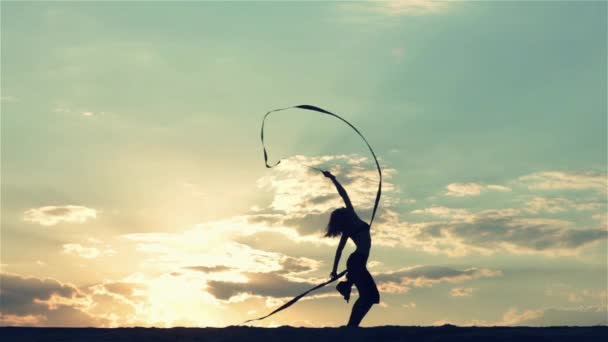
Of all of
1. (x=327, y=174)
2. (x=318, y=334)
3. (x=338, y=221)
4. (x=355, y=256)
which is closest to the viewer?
(x=318, y=334)

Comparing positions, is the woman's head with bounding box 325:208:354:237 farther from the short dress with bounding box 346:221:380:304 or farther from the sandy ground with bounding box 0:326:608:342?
the sandy ground with bounding box 0:326:608:342

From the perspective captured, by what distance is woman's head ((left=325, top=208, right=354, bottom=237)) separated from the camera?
557 inches

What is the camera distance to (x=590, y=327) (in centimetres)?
1185

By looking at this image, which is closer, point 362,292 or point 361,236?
point 361,236

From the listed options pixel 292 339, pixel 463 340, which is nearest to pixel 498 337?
pixel 463 340

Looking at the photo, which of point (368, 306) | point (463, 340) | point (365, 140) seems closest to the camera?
point (463, 340)

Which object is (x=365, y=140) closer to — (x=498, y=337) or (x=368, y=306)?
(x=368, y=306)

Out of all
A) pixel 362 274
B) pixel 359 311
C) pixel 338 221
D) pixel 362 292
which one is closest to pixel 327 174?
pixel 338 221

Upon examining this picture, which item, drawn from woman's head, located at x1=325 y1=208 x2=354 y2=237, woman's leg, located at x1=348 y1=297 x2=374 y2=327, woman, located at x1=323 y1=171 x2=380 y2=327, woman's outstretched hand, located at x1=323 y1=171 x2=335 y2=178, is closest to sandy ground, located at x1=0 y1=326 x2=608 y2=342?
woman's leg, located at x1=348 y1=297 x2=374 y2=327

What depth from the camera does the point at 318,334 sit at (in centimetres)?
1155

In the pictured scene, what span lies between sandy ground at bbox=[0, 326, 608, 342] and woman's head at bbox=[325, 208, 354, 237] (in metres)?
2.65

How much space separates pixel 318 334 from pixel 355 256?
9.82ft

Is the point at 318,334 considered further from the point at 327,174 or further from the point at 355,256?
the point at 327,174

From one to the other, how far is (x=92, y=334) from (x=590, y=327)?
290 inches
